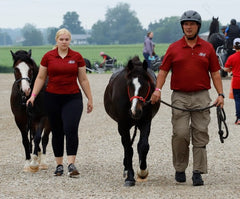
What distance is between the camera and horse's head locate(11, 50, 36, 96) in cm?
901

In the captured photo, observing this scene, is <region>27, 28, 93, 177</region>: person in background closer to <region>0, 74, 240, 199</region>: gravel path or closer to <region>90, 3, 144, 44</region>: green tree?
<region>0, 74, 240, 199</region>: gravel path

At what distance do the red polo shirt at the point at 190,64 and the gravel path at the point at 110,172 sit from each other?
3.81 feet

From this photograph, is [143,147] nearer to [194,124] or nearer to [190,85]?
[194,124]

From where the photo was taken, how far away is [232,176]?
8445 mm

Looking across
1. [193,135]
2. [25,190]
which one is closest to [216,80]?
Answer: [193,135]

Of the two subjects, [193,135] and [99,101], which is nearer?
[193,135]

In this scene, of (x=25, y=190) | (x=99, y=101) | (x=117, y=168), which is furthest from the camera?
(x=99, y=101)

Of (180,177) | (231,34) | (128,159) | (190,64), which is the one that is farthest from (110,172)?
(231,34)

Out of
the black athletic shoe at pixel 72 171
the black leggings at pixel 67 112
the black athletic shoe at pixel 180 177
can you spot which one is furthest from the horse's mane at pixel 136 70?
the black athletic shoe at pixel 72 171

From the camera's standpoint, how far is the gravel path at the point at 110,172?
7.38 meters

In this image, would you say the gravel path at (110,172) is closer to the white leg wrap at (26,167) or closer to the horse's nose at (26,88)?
the white leg wrap at (26,167)

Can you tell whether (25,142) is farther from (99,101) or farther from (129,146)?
(99,101)

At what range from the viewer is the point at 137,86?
761 centimetres

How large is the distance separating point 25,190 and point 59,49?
1780mm
